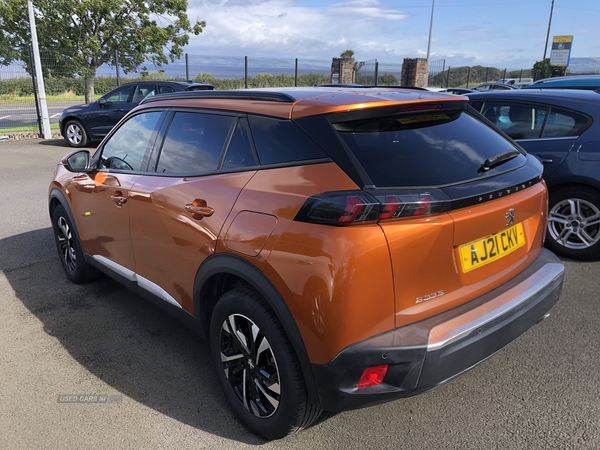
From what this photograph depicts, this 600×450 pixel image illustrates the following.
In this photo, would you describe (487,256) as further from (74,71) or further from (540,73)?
(540,73)

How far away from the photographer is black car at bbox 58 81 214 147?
1266 cm

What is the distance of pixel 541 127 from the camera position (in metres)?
4.83

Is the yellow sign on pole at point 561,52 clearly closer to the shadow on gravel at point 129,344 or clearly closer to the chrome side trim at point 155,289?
the shadow on gravel at point 129,344

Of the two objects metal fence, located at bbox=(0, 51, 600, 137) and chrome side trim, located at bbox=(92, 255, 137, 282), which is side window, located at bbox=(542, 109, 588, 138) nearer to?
chrome side trim, located at bbox=(92, 255, 137, 282)

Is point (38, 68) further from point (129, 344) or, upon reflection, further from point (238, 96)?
point (238, 96)

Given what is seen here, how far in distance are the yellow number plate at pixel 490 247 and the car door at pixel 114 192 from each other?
2149 mm

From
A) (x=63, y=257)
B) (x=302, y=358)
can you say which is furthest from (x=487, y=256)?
(x=63, y=257)

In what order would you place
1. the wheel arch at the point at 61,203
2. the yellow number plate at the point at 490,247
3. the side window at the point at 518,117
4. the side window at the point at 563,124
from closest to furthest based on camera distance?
the yellow number plate at the point at 490,247
the wheel arch at the point at 61,203
the side window at the point at 563,124
the side window at the point at 518,117

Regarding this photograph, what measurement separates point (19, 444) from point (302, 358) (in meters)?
1.59

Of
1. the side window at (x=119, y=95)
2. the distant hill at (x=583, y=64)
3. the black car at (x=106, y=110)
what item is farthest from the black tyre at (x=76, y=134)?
the distant hill at (x=583, y=64)

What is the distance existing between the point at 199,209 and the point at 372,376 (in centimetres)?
126

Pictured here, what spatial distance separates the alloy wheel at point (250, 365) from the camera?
2287 millimetres

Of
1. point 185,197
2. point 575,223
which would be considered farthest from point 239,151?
point 575,223

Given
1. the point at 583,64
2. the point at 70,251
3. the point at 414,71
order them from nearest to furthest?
the point at 70,251 < the point at 414,71 < the point at 583,64
